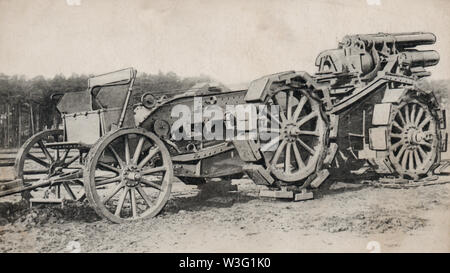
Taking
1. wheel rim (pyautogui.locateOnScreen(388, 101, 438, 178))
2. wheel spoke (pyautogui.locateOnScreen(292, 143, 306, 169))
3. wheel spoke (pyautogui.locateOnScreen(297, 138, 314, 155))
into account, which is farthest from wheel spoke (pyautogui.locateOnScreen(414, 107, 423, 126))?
wheel spoke (pyautogui.locateOnScreen(292, 143, 306, 169))

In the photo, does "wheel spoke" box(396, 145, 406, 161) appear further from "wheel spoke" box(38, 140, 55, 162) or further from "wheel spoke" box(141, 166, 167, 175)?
"wheel spoke" box(38, 140, 55, 162)

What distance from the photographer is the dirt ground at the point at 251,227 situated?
18.8 feet

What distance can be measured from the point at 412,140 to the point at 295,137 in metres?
2.66

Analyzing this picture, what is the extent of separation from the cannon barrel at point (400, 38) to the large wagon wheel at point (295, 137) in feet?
6.46

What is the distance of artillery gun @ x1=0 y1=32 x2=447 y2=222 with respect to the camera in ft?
22.3

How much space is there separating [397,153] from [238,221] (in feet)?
13.4

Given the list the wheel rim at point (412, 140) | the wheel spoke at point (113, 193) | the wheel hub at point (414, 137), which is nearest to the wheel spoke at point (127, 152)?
the wheel spoke at point (113, 193)

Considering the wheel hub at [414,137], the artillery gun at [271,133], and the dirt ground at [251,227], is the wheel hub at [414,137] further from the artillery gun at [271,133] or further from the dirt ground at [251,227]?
the dirt ground at [251,227]

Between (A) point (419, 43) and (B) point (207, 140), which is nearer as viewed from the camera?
(B) point (207, 140)

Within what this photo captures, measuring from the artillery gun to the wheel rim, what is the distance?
24mm

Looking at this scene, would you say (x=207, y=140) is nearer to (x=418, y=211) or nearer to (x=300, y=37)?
(x=300, y=37)

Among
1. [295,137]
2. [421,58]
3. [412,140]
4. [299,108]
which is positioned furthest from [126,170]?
[421,58]

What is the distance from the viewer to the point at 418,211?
705cm
